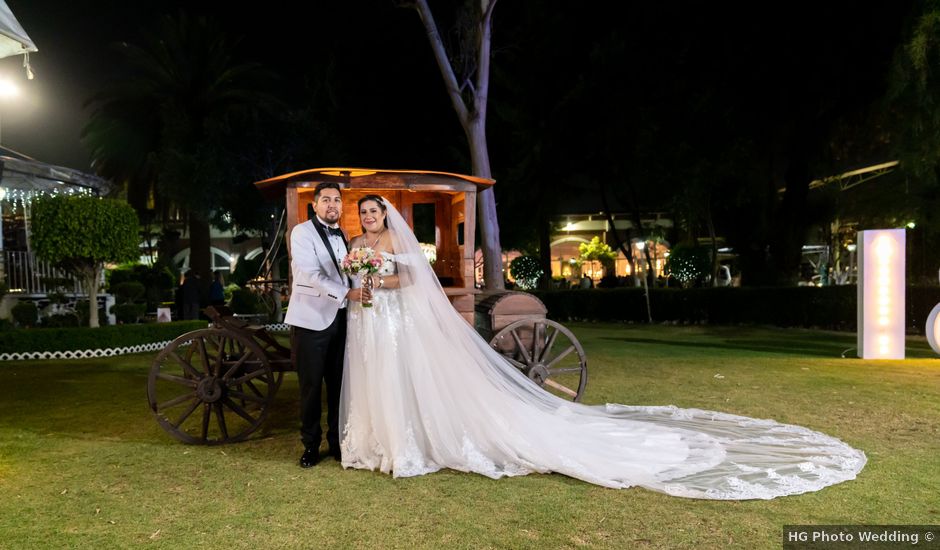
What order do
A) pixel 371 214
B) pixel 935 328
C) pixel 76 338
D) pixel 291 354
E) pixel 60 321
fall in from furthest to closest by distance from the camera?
pixel 60 321 → pixel 76 338 → pixel 935 328 → pixel 291 354 → pixel 371 214

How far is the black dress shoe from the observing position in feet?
16.3

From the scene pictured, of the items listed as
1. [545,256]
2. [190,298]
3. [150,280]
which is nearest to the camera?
[190,298]

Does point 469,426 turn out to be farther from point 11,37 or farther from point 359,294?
point 11,37

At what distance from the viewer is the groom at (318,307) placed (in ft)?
16.5

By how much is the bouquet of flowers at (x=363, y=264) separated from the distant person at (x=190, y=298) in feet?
38.0

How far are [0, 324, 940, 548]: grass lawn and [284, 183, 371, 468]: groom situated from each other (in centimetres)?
41

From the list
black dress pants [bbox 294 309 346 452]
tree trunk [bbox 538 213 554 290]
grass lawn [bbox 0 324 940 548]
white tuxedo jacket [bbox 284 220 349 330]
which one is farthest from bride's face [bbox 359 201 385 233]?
tree trunk [bbox 538 213 554 290]

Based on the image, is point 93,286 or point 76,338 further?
point 93,286

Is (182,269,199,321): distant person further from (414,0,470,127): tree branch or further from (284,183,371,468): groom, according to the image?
(284,183,371,468): groom

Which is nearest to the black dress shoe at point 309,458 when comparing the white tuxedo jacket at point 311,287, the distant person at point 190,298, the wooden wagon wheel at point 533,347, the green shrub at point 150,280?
the white tuxedo jacket at point 311,287

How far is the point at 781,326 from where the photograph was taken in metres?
A: 16.5

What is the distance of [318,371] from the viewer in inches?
201

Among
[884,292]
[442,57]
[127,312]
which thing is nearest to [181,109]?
[127,312]

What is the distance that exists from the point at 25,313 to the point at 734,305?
1618cm
